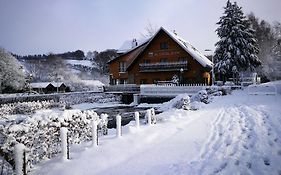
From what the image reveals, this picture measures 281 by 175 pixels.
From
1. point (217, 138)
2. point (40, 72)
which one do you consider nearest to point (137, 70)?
point (217, 138)

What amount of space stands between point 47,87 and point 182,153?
60159 millimetres

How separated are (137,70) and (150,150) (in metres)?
37.2

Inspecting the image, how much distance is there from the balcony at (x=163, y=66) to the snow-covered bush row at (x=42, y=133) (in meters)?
32.1

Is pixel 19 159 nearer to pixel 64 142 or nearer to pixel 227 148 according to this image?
pixel 64 142

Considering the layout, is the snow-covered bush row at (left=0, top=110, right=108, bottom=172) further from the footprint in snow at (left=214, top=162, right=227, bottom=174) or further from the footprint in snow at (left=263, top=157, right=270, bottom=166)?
the footprint in snow at (left=263, top=157, right=270, bottom=166)

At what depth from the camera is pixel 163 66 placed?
4141cm

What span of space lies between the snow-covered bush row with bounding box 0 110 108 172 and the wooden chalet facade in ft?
100

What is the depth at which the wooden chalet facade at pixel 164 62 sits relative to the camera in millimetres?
39688

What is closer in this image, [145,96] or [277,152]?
[277,152]

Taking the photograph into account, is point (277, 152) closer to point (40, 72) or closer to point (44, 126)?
point (44, 126)

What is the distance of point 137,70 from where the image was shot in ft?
147

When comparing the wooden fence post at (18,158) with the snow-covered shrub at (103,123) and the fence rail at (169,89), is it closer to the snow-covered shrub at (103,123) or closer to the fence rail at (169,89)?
the snow-covered shrub at (103,123)

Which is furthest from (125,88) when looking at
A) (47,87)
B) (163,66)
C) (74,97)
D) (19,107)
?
(47,87)

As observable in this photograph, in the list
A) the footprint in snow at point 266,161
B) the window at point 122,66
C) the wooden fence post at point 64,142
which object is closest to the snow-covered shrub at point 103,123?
the wooden fence post at point 64,142
